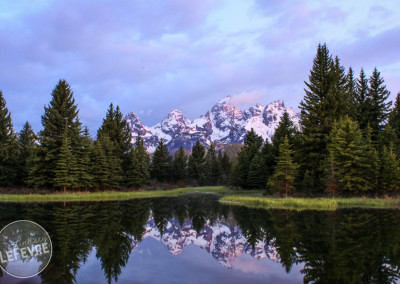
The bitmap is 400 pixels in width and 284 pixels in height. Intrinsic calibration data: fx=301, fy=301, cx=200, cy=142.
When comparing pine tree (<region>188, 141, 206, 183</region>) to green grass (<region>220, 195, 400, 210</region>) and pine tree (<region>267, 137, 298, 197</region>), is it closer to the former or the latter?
pine tree (<region>267, 137, 298, 197</region>)

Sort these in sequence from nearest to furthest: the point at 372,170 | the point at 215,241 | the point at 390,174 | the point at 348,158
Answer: the point at 215,241, the point at 390,174, the point at 372,170, the point at 348,158

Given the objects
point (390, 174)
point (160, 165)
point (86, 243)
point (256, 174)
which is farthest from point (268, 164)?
point (86, 243)

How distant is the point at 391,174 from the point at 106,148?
140 feet

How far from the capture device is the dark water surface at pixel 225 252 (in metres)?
9.27

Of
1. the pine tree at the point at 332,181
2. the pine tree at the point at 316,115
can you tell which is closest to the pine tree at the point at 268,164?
the pine tree at the point at 316,115

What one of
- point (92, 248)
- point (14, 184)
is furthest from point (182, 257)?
point (14, 184)

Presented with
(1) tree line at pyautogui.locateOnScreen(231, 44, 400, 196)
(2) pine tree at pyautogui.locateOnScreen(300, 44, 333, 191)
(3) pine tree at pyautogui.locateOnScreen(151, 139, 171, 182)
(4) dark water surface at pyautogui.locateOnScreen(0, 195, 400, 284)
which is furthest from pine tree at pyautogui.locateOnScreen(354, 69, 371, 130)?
(3) pine tree at pyautogui.locateOnScreen(151, 139, 171, 182)

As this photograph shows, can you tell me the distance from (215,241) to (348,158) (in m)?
25.2

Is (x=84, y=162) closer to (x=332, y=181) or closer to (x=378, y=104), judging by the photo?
(x=332, y=181)

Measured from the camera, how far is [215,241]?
15312 millimetres

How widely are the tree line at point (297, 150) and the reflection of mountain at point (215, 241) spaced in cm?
1840

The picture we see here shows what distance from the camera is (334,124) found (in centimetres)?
3794

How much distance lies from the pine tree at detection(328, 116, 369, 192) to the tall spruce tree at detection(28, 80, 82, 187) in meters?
34.6

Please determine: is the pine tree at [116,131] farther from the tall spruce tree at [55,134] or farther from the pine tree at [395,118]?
the pine tree at [395,118]
